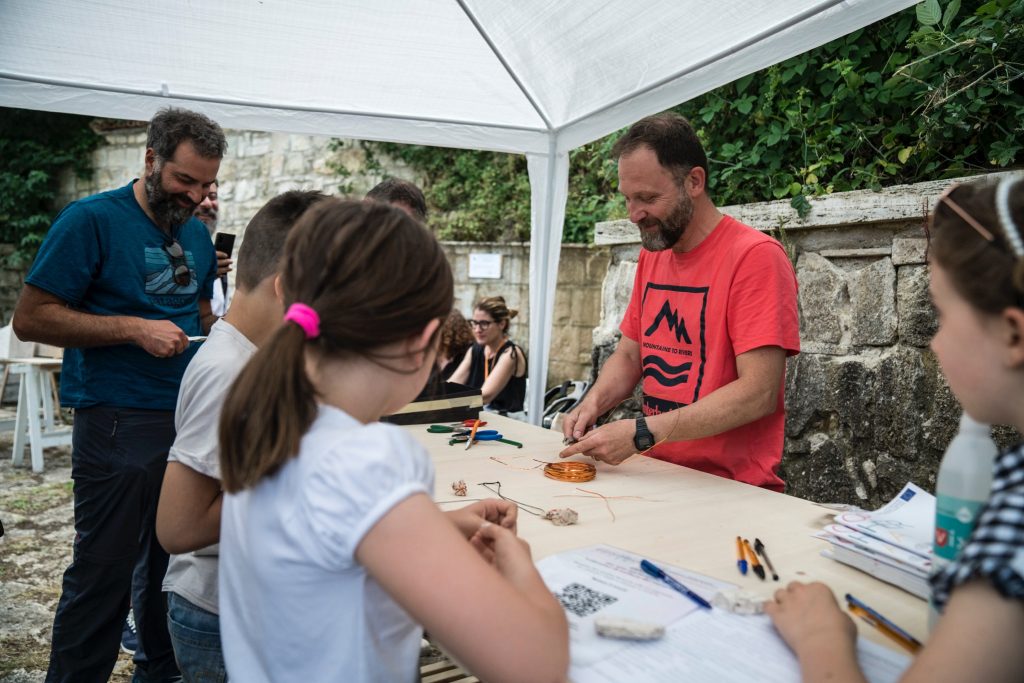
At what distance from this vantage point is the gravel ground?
2.97m

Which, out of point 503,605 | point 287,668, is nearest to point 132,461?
point 287,668

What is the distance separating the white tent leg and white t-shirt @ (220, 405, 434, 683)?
3368 millimetres

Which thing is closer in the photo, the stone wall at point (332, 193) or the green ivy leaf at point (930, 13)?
the green ivy leaf at point (930, 13)

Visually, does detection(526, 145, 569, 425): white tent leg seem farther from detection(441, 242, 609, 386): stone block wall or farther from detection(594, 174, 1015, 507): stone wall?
detection(441, 242, 609, 386): stone block wall

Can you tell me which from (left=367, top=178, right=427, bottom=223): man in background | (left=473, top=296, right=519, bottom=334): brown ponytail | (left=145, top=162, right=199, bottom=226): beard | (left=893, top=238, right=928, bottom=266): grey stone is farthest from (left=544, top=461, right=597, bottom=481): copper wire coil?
(left=473, top=296, right=519, bottom=334): brown ponytail

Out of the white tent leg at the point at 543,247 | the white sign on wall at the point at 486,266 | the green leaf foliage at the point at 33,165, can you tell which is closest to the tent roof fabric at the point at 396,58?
the white tent leg at the point at 543,247

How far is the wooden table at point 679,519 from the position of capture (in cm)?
125

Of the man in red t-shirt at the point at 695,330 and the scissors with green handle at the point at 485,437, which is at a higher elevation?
the man in red t-shirt at the point at 695,330

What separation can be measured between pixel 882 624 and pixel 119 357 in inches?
93.9

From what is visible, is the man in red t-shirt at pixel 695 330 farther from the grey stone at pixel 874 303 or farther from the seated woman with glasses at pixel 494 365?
the seated woman with glasses at pixel 494 365

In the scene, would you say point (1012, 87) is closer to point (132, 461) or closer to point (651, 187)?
point (651, 187)

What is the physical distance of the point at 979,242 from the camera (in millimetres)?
845

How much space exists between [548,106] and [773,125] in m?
1.38

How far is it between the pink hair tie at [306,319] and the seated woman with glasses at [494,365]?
3854mm
